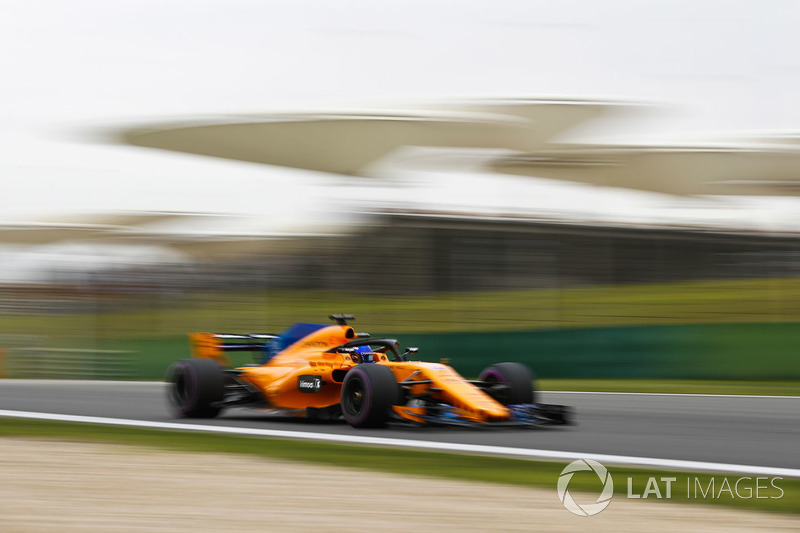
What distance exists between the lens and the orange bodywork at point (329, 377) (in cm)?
805

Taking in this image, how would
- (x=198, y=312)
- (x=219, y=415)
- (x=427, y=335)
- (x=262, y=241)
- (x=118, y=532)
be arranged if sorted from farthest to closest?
(x=262, y=241) < (x=198, y=312) < (x=427, y=335) < (x=219, y=415) < (x=118, y=532)

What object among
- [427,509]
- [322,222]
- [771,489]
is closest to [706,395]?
[771,489]

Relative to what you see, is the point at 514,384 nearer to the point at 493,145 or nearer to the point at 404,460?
the point at 404,460

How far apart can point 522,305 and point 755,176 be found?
58.7ft

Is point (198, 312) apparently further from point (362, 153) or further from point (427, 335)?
point (362, 153)

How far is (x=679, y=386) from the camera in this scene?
1484cm

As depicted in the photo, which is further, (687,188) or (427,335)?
(687,188)

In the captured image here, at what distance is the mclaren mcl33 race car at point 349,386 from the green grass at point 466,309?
29.2 feet

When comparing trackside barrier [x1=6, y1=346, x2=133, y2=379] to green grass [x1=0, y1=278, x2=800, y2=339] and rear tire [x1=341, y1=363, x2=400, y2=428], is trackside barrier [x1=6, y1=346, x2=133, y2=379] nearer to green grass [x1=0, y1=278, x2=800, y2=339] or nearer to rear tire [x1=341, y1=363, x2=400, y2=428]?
green grass [x1=0, y1=278, x2=800, y2=339]

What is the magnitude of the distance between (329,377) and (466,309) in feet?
34.5

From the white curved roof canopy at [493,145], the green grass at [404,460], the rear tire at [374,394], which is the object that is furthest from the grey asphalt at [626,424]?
the white curved roof canopy at [493,145]

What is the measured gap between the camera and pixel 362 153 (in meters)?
30.8

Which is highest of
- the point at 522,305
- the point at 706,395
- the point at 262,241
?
the point at 262,241

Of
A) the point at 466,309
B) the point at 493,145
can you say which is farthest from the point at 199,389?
the point at 493,145
